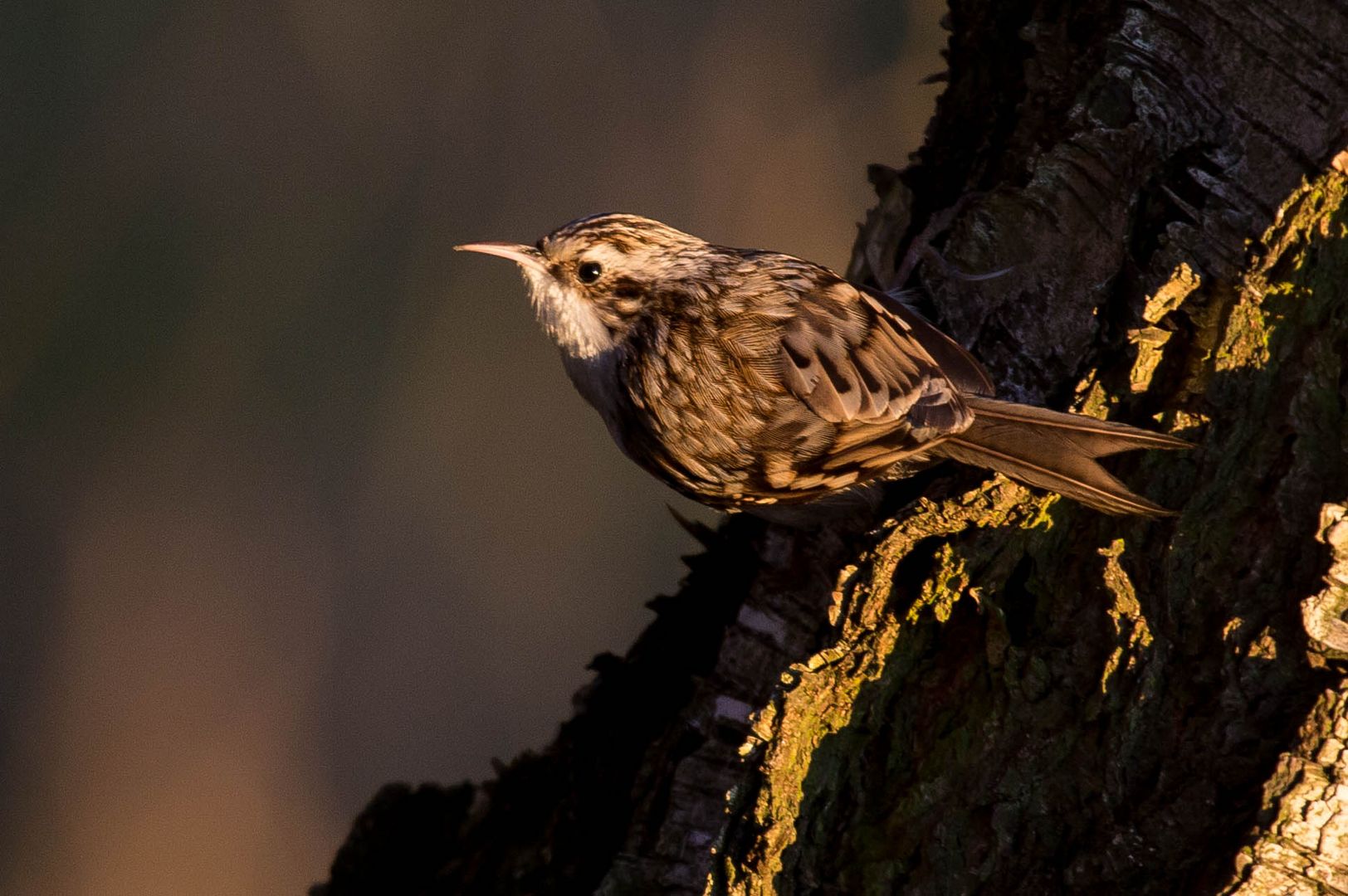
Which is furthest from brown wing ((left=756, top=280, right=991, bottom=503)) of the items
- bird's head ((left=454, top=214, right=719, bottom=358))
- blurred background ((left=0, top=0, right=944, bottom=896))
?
blurred background ((left=0, top=0, right=944, bottom=896))

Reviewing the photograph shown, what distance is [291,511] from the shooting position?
3492 millimetres

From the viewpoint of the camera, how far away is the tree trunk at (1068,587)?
1434 millimetres

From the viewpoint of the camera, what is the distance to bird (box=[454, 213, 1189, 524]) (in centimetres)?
184

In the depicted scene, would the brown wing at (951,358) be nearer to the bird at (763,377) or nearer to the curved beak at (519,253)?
the bird at (763,377)

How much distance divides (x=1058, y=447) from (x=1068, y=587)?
0.58 feet

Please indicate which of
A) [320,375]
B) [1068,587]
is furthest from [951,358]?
[320,375]

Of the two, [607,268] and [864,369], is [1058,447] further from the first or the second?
[607,268]

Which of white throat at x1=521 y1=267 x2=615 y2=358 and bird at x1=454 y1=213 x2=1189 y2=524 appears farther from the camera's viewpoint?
white throat at x1=521 y1=267 x2=615 y2=358

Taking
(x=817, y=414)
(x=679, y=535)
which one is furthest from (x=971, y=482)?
(x=679, y=535)

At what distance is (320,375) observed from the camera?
349cm

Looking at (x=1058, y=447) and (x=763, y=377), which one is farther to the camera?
(x=763, y=377)

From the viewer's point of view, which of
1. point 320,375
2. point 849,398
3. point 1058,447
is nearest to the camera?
point 1058,447

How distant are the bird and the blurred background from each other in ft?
4.04

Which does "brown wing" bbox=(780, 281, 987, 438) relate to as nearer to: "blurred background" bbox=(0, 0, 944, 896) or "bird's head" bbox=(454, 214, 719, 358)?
"bird's head" bbox=(454, 214, 719, 358)
